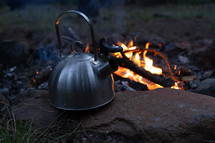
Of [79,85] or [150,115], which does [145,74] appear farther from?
[79,85]

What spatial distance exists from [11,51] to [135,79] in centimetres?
274

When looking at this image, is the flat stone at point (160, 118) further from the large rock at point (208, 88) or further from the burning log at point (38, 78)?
the burning log at point (38, 78)

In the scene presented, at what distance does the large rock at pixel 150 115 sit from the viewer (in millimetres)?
1950

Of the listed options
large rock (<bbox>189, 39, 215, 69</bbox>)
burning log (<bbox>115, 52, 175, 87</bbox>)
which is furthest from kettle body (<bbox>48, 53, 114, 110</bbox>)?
large rock (<bbox>189, 39, 215, 69</bbox>)

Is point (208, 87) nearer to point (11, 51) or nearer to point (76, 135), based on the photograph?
point (76, 135)

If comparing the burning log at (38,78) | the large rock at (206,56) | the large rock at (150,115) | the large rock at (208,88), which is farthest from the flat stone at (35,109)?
the large rock at (206,56)

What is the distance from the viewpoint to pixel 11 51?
4391mm

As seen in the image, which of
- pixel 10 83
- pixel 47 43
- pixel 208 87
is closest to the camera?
pixel 208 87

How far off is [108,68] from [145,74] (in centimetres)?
112

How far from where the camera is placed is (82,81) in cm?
205

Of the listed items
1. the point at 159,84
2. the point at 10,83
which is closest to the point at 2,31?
the point at 10,83

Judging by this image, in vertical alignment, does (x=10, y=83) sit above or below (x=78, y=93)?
below

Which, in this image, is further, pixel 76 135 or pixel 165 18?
pixel 165 18

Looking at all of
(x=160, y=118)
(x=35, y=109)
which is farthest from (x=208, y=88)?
(x=35, y=109)
